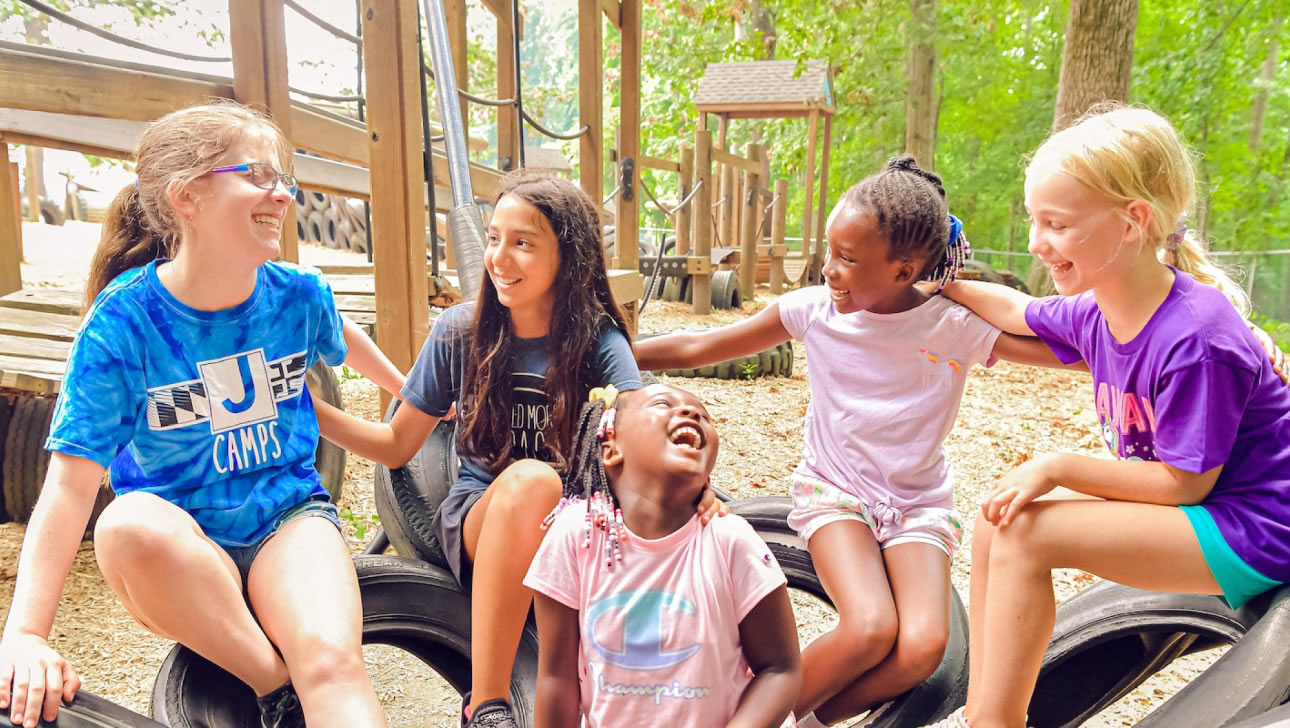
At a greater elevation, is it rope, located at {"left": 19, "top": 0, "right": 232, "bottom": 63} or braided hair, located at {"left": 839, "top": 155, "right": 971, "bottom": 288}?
rope, located at {"left": 19, "top": 0, "right": 232, "bottom": 63}

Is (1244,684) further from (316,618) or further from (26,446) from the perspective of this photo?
(26,446)

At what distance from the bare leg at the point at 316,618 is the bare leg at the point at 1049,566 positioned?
109 cm

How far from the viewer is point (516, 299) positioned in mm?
1748

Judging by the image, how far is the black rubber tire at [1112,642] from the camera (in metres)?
1.73

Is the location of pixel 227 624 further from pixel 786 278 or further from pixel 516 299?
pixel 786 278

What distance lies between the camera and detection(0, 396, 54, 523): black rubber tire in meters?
2.91

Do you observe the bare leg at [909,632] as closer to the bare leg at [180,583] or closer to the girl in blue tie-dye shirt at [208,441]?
the girl in blue tie-dye shirt at [208,441]


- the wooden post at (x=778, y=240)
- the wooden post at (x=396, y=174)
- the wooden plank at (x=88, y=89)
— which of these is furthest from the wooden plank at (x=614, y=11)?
the wooden post at (x=778, y=240)

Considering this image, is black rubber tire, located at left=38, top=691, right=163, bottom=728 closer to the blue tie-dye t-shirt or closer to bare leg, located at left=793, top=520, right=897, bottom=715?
the blue tie-dye t-shirt

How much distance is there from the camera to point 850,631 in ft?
5.42

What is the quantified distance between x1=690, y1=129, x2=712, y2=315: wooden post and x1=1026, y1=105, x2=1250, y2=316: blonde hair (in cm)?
737

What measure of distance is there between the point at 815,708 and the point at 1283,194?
47.3ft

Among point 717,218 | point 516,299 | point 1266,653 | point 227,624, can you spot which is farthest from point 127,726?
point 717,218

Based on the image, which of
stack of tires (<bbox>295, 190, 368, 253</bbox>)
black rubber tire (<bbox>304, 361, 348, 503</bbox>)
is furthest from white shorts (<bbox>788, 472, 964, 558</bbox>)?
stack of tires (<bbox>295, 190, 368, 253</bbox>)
